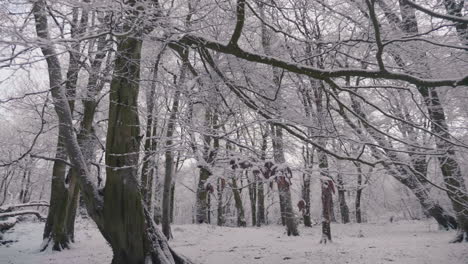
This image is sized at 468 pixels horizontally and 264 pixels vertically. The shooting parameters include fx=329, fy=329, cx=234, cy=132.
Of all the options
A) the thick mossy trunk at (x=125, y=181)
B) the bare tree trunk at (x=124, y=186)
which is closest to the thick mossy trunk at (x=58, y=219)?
the bare tree trunk at (x=124, y=186)

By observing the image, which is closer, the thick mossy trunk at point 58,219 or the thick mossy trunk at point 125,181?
the thick mossy trunk at point 125,181

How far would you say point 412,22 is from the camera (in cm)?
551

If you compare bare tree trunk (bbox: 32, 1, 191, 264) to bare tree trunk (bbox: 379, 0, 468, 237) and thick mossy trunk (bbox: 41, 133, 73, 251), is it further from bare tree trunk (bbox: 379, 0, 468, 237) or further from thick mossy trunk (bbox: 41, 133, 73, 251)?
thick mossy trunk (bbox: 41, 133, 73, 251)

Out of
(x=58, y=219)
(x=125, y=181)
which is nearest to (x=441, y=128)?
(x=125, y=181)

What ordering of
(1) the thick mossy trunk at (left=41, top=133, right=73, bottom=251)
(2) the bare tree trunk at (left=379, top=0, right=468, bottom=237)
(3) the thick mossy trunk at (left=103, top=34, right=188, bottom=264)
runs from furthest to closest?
(1) the thick mossy trunk at (left=41, top=133, right=73, bottom=251) < (3) the thick mossy trunk at (left=103, top=34, right=188, bottom=264) < (2) the bare tree trunk at (left=379, top=0, right=468, bottom=237)

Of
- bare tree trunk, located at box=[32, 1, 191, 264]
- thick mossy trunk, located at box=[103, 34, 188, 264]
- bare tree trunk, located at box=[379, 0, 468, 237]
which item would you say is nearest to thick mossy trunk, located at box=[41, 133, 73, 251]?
bare tree trunk, located at box=[32, 1, 191, 264]

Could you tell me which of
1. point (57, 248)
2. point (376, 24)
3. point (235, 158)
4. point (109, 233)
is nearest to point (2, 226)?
point (57, 248)

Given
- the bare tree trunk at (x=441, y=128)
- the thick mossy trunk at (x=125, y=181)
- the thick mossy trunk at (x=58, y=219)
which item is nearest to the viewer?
the bare tree trunk at (x=441, y=128)

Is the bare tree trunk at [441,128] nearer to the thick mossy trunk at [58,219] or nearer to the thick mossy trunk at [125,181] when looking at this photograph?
the thick mossy trunk at [125,181]

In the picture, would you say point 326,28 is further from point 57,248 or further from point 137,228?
point 57,248

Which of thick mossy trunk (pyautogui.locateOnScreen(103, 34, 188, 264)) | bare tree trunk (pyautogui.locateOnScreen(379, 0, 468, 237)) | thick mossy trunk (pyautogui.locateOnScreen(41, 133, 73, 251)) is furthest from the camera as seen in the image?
thick mossy trunk (pyautogui.locateOnScreen(41, 133, 73, 251))

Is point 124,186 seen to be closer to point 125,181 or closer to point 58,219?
point 125,181

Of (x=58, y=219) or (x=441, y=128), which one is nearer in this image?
(x=441, y=128)

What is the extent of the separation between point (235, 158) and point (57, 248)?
716cm
